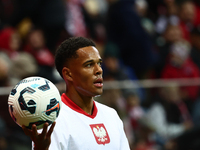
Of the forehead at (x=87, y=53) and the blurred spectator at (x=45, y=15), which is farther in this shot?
the blurred spectator at (x=45, y=15)

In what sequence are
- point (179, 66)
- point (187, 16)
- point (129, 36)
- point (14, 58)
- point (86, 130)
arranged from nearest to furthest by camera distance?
point (86, 130) → point (14, 58) → point (129, 36) → point (179, 66) → point (187, 16)

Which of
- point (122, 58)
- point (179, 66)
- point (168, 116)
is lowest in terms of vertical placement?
point (168, 116)

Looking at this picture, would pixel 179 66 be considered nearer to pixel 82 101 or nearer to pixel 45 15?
pixel 45 15

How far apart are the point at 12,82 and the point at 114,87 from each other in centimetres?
174

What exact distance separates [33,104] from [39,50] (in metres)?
3.49

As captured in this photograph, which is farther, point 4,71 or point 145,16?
point 145,16

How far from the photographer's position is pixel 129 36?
7.61m

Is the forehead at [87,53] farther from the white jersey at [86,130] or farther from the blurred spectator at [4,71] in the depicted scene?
the blurred spectator at [4,71]

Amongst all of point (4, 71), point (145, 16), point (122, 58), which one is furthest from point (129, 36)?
point (4, 71)

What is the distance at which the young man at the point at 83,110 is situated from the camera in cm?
317

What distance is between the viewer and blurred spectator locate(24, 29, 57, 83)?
19.9ft

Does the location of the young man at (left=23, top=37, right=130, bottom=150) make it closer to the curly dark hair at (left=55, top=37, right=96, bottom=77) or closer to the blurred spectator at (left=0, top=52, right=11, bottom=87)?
the curly dark hair at (left=55, top=37, right=96, bottom=77)

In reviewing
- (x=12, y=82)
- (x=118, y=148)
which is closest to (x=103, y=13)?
(x=12, y=82)

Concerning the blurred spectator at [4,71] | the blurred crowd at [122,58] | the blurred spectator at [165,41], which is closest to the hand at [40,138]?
the blurred crowd at [122,58]
